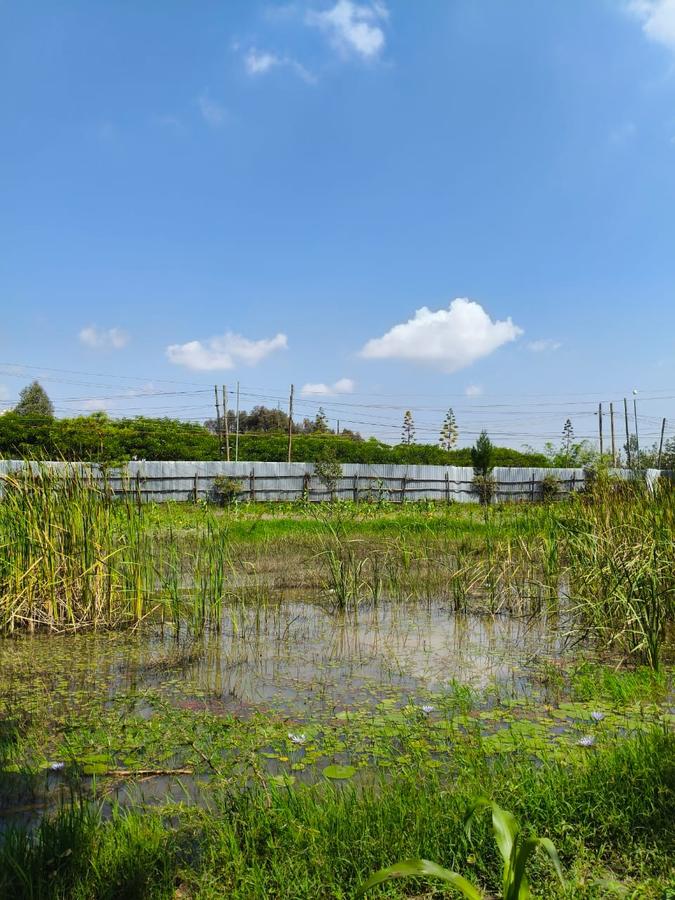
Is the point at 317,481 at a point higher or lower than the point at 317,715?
higher

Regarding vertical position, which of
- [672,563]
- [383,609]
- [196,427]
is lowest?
[383,609]

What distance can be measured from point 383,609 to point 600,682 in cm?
245

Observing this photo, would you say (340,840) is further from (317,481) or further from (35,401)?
(35,401)

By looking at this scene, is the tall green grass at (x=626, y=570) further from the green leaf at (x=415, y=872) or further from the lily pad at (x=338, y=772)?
the green leaf at (x=415, y=872)

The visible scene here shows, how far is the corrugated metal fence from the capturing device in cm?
1911

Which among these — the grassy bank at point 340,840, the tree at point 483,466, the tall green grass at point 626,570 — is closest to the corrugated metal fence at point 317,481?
the tree at point 483,466

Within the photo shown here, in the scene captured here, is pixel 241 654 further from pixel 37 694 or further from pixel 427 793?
pixel 427 793

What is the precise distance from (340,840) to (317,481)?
18.7m

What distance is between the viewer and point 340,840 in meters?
1.93

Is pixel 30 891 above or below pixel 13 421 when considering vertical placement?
below

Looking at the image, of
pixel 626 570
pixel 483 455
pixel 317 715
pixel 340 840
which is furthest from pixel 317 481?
pixel 340 840

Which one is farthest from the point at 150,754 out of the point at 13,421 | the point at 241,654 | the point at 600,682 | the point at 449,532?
the point at 13,421

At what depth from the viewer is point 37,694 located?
3559 millimetres

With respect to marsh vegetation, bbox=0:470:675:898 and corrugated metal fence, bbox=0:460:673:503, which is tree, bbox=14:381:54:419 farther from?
marsh vegetation, bbox=0:470:675:898
